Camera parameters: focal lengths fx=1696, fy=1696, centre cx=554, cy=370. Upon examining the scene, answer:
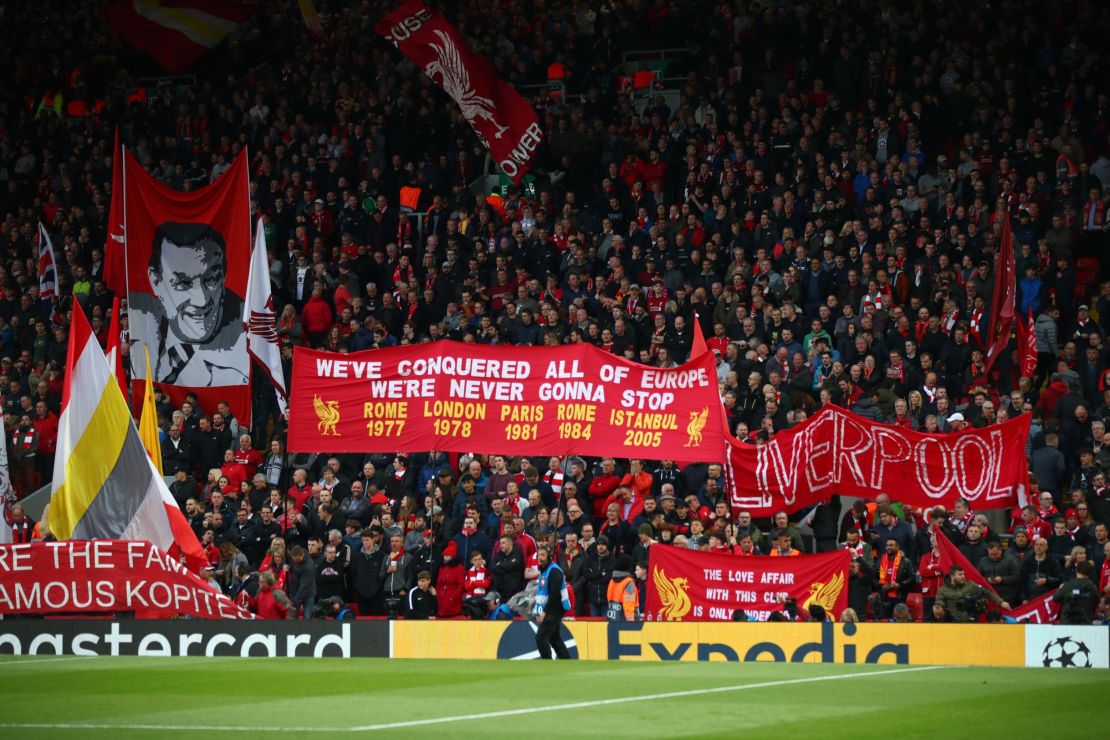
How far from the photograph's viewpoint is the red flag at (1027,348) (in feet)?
73.8

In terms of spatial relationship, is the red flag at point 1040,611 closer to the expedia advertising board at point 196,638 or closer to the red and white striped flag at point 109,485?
the expedia advertising board at point 196,638

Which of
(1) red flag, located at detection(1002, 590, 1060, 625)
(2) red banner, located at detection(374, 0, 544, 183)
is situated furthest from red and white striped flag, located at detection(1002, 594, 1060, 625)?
(2) red banner, located at detection(374, 0, 544, 183)

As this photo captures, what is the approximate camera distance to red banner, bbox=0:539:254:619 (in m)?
20.9

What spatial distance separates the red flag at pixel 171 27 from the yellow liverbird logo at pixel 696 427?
18.9 m

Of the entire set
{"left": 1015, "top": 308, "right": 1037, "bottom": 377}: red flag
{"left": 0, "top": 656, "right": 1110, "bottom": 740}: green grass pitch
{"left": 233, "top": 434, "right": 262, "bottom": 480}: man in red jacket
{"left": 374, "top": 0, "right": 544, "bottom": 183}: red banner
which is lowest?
{"left": 0, "top": 656, "right": 1110, "bottom": 740}: green grass pitch

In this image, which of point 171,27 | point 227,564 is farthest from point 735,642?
point 171,27

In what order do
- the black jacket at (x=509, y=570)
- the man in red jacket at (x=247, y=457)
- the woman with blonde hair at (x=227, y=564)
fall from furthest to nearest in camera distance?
the man in red jacket at (x=247, y=457)
the woman with blonde hair at (x=227, y=564)
the black jacket at (x=509, y=570)

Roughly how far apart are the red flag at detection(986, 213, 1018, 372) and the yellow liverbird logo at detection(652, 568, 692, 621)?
18.7 ft

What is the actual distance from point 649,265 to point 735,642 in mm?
8948

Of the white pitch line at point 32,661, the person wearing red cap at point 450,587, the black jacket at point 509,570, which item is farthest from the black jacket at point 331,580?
the white pitch line at point 32,661

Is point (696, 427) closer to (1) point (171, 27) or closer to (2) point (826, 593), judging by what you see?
(2) point (826, 593)

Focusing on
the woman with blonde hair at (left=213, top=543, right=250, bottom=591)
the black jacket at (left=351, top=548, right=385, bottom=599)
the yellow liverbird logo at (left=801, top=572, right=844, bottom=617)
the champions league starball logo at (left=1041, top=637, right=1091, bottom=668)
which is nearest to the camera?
the champions league starball logo at (left=1041, top=637, right=1091, bottom=668)

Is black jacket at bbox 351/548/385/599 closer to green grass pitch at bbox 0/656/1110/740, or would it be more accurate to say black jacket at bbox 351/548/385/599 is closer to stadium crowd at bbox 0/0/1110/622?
stadium crowd at bbox 0/0/1110/622

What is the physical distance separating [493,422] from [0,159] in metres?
20.2
